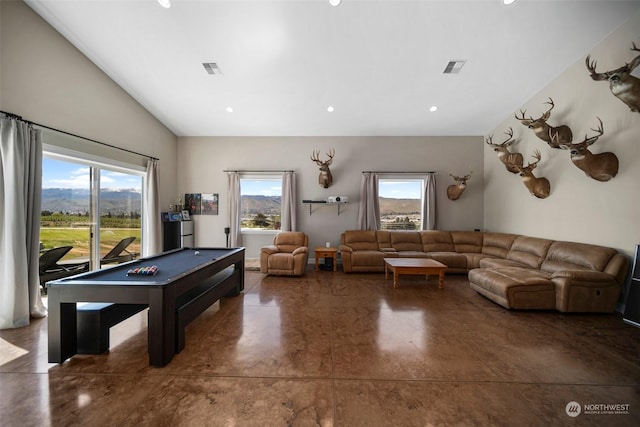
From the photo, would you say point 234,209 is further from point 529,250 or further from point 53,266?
point 529,250

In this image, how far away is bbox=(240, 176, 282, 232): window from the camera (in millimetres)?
6566

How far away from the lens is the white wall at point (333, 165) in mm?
6316

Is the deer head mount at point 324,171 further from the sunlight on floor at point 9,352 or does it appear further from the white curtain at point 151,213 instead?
the sunlight on floor at point 9,352

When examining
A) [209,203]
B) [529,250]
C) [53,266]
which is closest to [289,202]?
[209,203]

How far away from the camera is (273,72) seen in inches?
166

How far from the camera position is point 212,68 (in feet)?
13.6

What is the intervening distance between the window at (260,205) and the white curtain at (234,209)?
27 cm

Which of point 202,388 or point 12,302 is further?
point 12,302

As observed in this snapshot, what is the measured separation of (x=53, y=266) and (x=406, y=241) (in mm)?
6528

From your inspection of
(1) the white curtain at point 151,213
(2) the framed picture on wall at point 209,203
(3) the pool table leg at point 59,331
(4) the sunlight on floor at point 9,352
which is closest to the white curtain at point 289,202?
(2) the framed picture on wall at point 209,203

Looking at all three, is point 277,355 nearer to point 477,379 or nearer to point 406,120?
point 477,379

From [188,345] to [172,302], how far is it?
57cm

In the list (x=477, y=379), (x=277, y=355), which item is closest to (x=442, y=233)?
(x=477, y=379)

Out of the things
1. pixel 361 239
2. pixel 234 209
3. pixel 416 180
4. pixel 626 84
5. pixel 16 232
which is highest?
pixel 626 84
